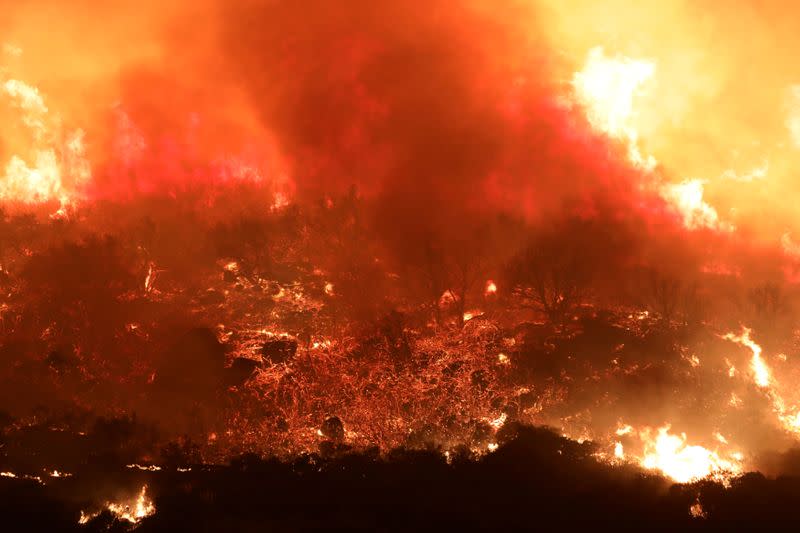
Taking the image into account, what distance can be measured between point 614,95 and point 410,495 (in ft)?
95.1

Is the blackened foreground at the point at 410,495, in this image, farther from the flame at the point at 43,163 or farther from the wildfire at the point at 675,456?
the flame at the point at 43,163

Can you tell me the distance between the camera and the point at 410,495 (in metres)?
21.3

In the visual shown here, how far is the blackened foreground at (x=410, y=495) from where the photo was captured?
2025 centimetres

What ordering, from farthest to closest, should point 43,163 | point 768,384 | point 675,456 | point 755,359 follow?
1. point 43,163
2. point 755,359
3. point 768,384
4. point 675,456

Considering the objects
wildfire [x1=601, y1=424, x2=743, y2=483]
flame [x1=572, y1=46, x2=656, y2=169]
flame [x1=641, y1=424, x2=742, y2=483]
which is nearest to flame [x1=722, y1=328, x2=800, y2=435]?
wildfire [x1=601, y1=424, x2=743, y2=483]

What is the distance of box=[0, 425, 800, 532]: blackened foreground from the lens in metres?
20.2

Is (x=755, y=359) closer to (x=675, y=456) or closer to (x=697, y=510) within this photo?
(x=675, y=456)

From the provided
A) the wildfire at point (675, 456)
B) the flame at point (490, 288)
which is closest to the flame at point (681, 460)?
the wildfire at point (675, 456)

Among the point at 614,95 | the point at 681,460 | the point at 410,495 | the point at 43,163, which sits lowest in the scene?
the point at 410,495

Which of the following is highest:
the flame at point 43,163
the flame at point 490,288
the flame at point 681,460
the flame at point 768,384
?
the flame at point 43,163

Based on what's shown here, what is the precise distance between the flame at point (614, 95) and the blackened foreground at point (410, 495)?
2264cm

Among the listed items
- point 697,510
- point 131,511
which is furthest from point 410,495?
point 131,511

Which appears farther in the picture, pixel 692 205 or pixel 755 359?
pixel 692 205

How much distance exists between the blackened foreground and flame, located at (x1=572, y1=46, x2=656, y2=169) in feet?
74.3
